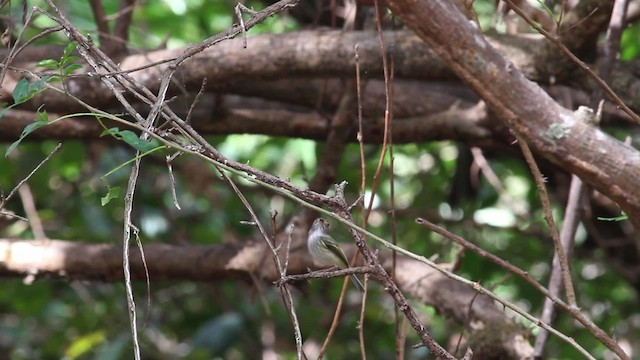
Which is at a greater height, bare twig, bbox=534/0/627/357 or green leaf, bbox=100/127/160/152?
green leaf, bbox=100/127/160/152

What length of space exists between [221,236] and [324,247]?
1.71 metres

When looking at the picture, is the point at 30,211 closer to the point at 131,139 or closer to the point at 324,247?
the point at 324,247

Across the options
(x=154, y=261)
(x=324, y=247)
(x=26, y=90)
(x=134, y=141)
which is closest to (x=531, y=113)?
(x=324, y=247)

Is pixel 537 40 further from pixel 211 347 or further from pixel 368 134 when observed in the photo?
pixel 211 347

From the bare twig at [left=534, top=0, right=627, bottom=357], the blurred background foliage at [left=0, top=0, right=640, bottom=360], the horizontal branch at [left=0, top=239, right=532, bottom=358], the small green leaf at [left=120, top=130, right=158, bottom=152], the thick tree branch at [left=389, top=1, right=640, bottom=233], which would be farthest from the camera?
the blurred background foliage at [left=0, top=0, right=640, bottom=360]

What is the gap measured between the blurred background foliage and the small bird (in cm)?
110

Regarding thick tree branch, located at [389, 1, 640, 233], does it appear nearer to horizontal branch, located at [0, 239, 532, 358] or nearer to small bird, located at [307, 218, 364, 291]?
small bird, located at [307, 218, 364, 291]

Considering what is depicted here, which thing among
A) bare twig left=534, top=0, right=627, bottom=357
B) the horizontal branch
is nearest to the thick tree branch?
bare twig left=534, top=0, right=627, bottom=357

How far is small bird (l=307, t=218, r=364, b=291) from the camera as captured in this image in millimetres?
1651

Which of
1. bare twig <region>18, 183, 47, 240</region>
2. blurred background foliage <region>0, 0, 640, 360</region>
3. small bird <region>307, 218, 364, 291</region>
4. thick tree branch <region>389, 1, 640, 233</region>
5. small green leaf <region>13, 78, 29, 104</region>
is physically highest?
small green leaf <region>13, 78, 29, 104</region>

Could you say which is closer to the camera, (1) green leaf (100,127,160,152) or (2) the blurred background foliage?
(1) green leaf (100,127,160,152)

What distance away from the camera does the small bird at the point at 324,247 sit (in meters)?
1.65

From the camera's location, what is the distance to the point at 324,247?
5.69 ft

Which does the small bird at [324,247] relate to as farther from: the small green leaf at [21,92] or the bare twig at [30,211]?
the bare twig at [30,211]
